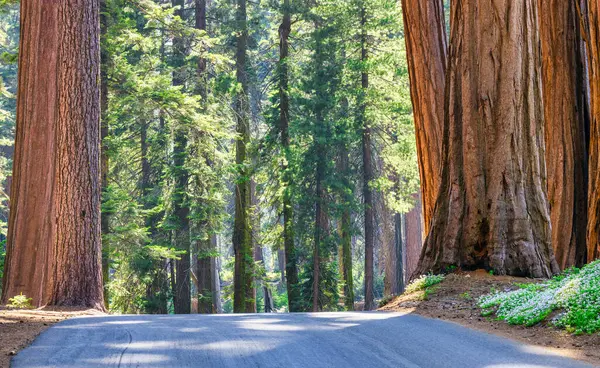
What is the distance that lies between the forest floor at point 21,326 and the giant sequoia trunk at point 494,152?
18.1 ft

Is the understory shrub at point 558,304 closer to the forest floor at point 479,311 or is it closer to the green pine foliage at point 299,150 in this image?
the forest floor at point 479,311

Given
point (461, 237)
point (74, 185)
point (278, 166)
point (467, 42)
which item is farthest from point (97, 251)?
point (278, 166)

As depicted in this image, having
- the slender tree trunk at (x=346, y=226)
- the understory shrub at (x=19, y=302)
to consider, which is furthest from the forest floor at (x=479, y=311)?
the slender tree trunk at (x=346, y=226)

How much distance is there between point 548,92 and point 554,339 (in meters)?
7.76

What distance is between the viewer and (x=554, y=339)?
6.71 m

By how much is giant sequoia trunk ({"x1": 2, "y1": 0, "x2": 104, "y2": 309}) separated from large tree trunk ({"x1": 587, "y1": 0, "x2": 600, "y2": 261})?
27.2 ft

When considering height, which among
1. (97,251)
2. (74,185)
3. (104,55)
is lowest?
(97,251)

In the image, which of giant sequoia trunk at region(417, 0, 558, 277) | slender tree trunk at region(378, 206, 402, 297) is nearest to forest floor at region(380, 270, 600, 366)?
giant sequoia trunk at region(417, 0, 558, 277)

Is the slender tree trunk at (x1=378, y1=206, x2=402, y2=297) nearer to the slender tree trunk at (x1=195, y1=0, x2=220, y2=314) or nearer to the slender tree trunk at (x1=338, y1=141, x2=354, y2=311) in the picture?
the slender tree trunk at (x1=338, y1=141, x2=354, y2=311)

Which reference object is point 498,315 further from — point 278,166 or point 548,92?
point 278,166

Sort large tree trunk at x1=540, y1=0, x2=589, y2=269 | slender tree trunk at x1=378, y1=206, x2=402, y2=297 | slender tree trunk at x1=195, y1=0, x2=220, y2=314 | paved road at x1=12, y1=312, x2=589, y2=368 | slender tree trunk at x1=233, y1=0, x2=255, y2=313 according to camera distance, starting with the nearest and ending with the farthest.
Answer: paved road at x1=12, y1=312, x2=589, y2=368 → large tree trunk at x1=540, y1=0, x2=589, y2=269 → slender tree trunk at x1=195, y1=0, x2=220, y2=314 → slender tree trunk at x1=233, y1=0, x2=255, y2=313 → slender tree trunk at x1=378, y1=206, x2=402, y2=297

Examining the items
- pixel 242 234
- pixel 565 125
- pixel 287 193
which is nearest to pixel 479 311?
pixel 565 125

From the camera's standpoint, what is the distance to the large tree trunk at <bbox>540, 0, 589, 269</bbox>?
42.1 feet

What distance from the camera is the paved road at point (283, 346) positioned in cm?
557
